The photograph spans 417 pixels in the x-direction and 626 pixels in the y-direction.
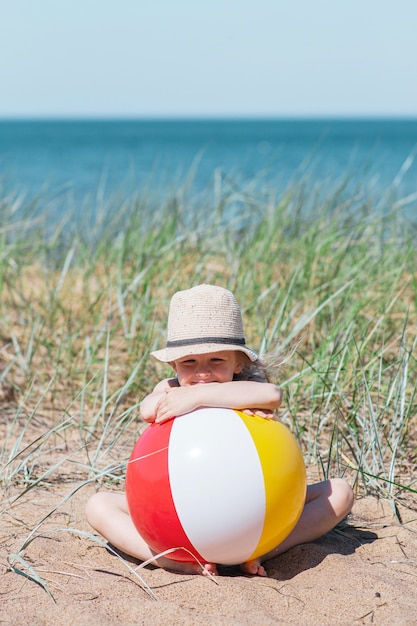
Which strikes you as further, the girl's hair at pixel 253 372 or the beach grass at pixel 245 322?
the beach grass at pixel 245 322

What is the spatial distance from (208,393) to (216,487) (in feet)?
1.06

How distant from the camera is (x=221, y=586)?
2520 millimetres

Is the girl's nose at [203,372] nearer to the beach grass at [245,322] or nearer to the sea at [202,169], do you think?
the beach grass at [245,322]

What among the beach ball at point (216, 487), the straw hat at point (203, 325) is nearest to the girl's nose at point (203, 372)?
the straw hat at point (203, 325)

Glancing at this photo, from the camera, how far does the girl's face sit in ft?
9.20

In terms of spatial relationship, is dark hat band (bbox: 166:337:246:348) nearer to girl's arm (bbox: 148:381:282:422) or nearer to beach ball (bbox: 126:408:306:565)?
girl's arm (bbox: 148:381:282:422)

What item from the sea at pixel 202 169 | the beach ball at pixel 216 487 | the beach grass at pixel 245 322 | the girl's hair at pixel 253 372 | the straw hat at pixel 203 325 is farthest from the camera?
the sea at pixel 202 169

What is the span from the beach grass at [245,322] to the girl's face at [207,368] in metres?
0.33

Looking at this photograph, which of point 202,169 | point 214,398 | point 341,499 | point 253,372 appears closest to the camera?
point 214,398

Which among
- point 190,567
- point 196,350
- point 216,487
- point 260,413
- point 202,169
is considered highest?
point 196,350

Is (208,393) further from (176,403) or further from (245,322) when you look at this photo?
(245,322)

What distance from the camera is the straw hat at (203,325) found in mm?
2730

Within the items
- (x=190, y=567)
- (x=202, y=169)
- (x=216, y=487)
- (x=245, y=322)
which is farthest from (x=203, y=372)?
(x=202, y=169)

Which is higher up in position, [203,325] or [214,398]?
[203,325]
